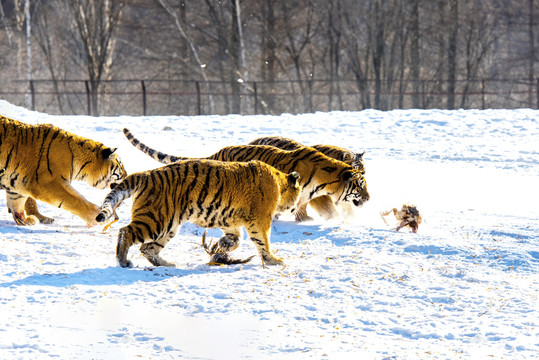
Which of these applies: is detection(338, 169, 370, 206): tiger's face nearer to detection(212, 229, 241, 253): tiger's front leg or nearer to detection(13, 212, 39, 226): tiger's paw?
detection(212, 229, 241, 253): tiger's front leg

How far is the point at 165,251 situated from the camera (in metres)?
6.82

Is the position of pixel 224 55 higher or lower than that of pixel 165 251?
higher

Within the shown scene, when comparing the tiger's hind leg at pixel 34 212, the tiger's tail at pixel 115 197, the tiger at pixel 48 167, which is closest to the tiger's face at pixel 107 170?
the tiger at pixel 48 167

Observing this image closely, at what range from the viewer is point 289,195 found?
6.57 m

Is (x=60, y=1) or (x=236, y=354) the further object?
(x=60, y=1)

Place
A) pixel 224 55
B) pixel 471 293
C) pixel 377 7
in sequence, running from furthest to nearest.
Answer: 1. pixel 224 55
2. pixel 377 7
3. pixel 471 293

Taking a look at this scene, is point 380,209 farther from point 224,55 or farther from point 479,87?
point 479,87

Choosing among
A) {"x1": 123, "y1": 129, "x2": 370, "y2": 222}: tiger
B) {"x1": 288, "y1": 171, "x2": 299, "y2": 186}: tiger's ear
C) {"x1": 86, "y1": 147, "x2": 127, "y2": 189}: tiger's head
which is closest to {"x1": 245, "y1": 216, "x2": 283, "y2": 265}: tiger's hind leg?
{"x1": 288, "y1": 171, "x2": 299, "y2": 186}: tiger's ear

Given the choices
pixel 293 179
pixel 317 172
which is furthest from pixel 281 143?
pixel 293 179

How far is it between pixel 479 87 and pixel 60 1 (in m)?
21.8

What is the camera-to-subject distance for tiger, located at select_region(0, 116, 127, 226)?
739 centimetres

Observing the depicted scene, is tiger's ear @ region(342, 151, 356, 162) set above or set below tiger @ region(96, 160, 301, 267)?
above

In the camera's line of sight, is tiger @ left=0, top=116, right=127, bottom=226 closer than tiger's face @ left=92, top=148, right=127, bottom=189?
Yes

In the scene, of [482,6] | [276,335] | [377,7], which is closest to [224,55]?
[377,7]
